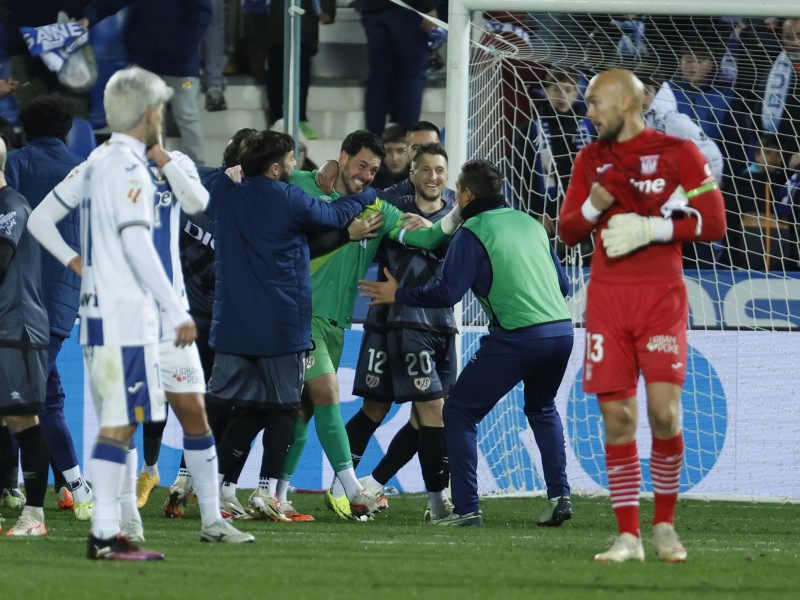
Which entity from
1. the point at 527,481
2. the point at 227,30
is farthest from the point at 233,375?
the point at 227,30

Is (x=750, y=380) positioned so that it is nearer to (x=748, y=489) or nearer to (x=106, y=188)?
(x=748, y=489)

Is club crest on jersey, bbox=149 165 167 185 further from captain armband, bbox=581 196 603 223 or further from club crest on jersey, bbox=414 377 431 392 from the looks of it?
club crest on jersey, bbox=414 377 431 392

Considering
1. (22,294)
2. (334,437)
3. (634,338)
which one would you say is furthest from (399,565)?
(22,294)

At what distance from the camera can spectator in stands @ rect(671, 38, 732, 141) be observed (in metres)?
9.25

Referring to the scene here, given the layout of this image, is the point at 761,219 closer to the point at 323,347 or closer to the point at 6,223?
the point at 323,347

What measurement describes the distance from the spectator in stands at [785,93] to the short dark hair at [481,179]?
3631mm

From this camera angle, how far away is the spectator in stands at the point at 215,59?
12.0 metres

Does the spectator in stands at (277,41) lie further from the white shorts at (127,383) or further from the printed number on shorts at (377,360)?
the white shorts at (127,383)

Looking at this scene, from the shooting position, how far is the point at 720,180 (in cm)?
997

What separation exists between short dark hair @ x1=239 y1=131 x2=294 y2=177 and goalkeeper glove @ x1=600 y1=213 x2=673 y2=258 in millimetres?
2122

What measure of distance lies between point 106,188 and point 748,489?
5533 millimetres

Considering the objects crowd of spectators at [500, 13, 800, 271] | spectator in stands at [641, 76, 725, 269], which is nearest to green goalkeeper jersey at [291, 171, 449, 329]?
crowd of spectators at [500, 13, 800, 271]

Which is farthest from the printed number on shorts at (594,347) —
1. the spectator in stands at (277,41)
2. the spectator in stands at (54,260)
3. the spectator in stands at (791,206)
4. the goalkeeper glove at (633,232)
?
the spectator in stands at (277,41)

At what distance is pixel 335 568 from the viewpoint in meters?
4.49
